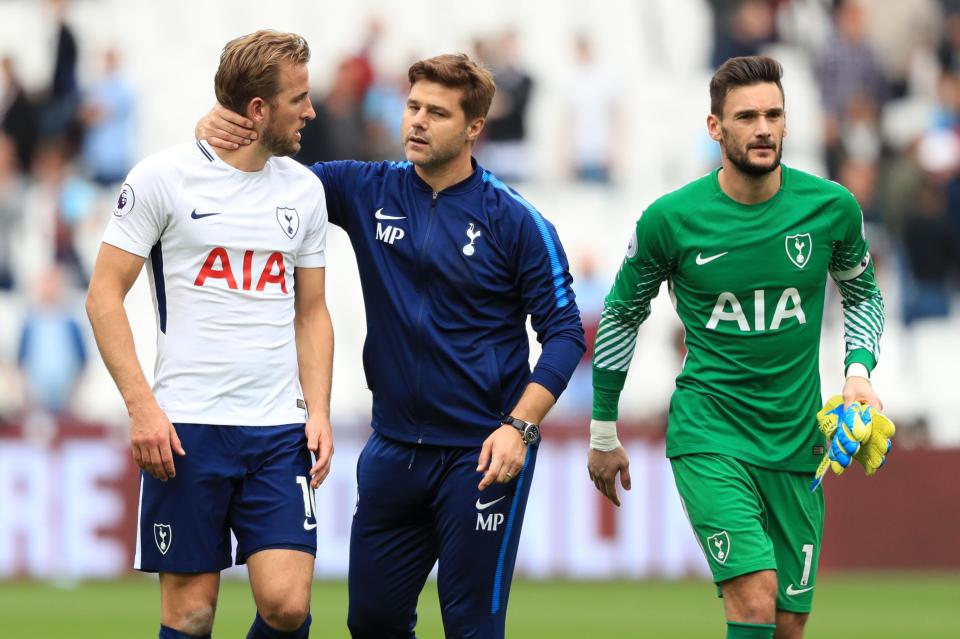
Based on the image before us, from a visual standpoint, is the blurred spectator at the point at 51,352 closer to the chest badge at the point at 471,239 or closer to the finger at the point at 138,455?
the chest badge at the point at 471,239

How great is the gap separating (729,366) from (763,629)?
3.42ft

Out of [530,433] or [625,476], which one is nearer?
[530,433]

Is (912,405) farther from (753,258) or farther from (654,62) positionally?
(753,258)

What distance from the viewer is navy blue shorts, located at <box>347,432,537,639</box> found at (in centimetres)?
681

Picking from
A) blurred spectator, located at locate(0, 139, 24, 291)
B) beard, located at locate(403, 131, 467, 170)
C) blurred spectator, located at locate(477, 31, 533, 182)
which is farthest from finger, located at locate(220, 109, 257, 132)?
blurred spectator, located at locate(0, 139, 24, 291)

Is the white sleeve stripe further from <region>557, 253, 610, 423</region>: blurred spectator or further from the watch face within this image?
<region>557, 253, 610, 423</region>: blurred spectator

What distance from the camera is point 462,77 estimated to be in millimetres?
6828

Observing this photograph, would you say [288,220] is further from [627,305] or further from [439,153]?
[627,305]

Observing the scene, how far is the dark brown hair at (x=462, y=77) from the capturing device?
6816 millimetres

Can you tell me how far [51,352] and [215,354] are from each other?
951 cm

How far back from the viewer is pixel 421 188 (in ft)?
23.1

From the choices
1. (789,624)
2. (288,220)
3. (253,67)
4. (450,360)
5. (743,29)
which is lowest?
(789,624)

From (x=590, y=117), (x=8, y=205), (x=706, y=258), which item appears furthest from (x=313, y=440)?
(x=590, y=117)

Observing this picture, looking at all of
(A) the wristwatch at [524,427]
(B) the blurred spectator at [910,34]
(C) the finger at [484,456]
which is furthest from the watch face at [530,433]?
(B) the blurred spectator at [910,34]
